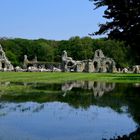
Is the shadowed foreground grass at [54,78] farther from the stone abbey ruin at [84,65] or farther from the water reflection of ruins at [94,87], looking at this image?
the stone abbey ruin at [84,65]

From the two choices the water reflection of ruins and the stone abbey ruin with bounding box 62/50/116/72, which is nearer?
the water reflection of ruins

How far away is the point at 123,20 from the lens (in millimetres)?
20391

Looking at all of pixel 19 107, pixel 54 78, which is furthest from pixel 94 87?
pixel 19 107

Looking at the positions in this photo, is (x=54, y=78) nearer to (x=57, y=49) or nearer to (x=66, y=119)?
(x=66, y=119)

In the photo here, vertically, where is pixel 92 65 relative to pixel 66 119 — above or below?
above

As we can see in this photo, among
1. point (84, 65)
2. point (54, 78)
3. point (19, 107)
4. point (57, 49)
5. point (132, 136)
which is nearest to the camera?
point (132, 136)

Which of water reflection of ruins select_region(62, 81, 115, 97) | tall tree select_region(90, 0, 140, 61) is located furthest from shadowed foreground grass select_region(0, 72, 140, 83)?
tall tree select_region(90, 0, 140, 61)

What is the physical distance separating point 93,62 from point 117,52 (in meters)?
24.3

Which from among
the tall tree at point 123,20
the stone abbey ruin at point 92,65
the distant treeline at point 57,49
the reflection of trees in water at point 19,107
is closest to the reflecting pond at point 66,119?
the reflection of trees in water at point 19,107

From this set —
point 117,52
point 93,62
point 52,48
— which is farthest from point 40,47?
point 93,62

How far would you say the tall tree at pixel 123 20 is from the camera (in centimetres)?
1994

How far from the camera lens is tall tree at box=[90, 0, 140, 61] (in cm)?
1994

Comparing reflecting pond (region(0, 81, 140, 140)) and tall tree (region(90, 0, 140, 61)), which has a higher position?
tall tree (region(90, 0, 140, 61))

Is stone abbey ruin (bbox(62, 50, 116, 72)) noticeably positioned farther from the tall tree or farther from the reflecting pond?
the tall tree
